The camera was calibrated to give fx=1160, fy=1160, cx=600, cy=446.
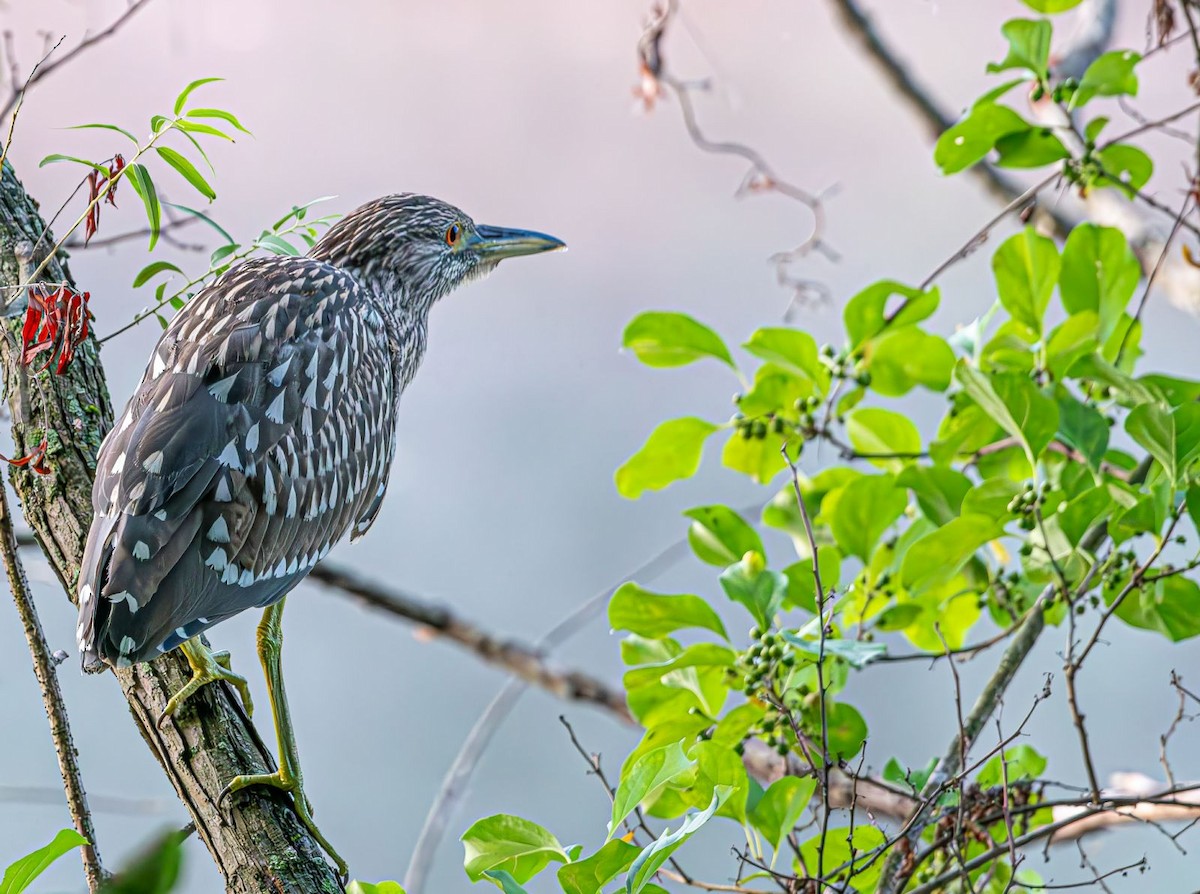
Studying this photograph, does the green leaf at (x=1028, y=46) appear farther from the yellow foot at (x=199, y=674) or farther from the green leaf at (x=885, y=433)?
the yellow foot at (x=199, y=674)

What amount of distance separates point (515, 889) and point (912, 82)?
96.3 inches

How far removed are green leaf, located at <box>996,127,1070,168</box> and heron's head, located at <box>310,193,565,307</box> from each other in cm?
101

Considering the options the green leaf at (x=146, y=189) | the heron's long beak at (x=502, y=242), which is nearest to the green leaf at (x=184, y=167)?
the green leaf at (x=146, y=189)

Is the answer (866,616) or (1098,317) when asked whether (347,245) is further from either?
(1098,317)

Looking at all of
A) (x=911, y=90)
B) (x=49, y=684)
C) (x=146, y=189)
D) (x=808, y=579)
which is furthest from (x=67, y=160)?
(x=911, y=90)

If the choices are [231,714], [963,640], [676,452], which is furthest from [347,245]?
[963,640]

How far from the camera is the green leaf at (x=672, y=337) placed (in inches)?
65.6

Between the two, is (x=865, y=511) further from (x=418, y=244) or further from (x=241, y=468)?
(x=418, y=244)

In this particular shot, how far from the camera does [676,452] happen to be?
1.72m

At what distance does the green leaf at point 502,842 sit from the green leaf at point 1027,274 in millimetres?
975

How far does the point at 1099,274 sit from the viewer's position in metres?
1.64

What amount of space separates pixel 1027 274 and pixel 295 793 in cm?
121

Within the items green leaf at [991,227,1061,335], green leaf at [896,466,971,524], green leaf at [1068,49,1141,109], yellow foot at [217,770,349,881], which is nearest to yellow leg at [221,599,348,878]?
yellow foot at [217,770,349,881]

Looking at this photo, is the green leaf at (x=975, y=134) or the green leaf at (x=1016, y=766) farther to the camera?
the green leaf at (x=975, y=134)
